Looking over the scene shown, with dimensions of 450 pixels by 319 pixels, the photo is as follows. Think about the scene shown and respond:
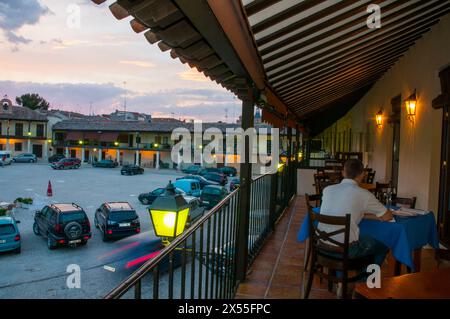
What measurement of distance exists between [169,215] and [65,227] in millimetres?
10500

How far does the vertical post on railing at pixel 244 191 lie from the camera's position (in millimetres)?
3475

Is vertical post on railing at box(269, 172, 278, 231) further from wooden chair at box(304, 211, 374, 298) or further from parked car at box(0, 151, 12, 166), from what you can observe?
parked car at box(0, 151, 12, 166)

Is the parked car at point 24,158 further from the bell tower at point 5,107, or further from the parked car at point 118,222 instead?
the parked car at point 118,222

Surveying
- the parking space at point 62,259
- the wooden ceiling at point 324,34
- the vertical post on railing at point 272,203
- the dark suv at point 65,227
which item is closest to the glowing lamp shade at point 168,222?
the wooden ceiling at point 324,34

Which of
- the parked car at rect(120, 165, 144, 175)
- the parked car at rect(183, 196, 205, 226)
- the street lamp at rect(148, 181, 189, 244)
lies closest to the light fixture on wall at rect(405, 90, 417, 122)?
the parked car at rect(183, 196, 205, 226)

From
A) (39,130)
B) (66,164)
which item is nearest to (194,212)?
(66,164)

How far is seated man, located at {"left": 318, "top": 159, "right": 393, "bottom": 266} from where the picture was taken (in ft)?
9.89

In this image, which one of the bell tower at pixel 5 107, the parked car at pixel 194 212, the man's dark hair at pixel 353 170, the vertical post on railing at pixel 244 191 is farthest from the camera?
the bell tower at pixel 5 107

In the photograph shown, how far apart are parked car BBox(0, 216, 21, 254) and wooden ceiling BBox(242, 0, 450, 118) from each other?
9879mm

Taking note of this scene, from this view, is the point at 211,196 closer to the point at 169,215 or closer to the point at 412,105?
the point at 412,105

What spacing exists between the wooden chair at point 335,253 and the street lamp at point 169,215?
3.67ft

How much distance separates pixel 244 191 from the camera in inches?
140

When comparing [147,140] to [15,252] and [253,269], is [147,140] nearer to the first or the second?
[15,252]
